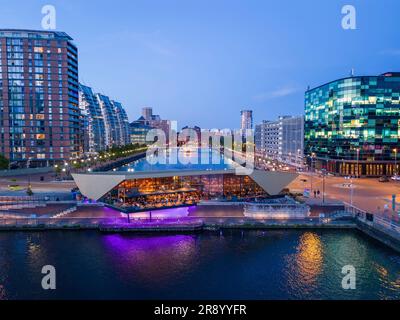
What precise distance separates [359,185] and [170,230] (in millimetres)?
39578

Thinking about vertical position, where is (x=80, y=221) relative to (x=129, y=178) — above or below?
below

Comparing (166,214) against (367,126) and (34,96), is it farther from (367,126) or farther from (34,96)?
(34,96)

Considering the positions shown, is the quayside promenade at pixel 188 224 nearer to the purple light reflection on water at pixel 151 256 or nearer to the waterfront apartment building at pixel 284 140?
the purple light reflection on water at pixel 151 256

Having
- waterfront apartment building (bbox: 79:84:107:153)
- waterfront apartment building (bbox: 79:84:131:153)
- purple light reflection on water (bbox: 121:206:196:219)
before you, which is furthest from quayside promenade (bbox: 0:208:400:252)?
waterfront apartment building (bbox: 79:84:107:153)

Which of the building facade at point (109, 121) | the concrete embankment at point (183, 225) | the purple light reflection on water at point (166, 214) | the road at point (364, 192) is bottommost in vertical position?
the concrete embankment at point (183, 225)

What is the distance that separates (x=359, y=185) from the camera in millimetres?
57500

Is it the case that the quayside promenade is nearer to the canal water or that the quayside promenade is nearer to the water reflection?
the canal water

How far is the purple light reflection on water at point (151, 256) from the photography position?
2273 cm

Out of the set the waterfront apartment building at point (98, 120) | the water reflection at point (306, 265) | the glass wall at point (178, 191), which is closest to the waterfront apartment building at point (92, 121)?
the waterfront apartment building at point (98, 120)

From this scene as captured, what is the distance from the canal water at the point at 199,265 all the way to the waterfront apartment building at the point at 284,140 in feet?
234

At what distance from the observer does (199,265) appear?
24422 mm
